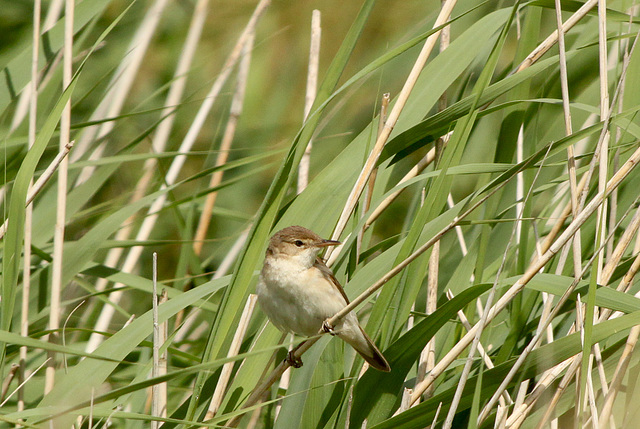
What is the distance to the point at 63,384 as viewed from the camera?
2.01 meters

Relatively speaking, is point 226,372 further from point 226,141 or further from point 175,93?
point 175,93

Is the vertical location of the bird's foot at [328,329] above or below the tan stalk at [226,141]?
below

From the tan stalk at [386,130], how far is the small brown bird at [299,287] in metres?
0.10

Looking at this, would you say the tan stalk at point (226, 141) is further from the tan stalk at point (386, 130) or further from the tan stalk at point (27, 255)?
the tan stalk at point (386, 130)

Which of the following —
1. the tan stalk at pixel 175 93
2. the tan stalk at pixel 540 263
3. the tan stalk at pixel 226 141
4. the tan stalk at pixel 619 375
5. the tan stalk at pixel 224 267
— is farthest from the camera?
the tan stalk at pixel 175 93

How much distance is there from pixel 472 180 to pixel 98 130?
207 cm

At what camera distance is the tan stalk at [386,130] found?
2.27 meters

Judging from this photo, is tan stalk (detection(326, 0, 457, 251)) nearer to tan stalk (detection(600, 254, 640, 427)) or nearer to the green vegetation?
the green vegetation

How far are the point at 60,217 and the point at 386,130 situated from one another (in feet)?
3.78

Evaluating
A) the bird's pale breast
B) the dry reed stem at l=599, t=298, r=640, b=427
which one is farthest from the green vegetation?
the bird's pale breast

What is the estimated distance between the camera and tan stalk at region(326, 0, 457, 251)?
2.27m

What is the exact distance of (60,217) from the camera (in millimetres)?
2533

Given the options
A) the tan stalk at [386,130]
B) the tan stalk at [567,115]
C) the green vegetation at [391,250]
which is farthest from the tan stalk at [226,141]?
the tan stalk at [567,115]

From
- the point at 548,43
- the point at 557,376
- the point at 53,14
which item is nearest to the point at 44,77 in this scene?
the point at 53,14
